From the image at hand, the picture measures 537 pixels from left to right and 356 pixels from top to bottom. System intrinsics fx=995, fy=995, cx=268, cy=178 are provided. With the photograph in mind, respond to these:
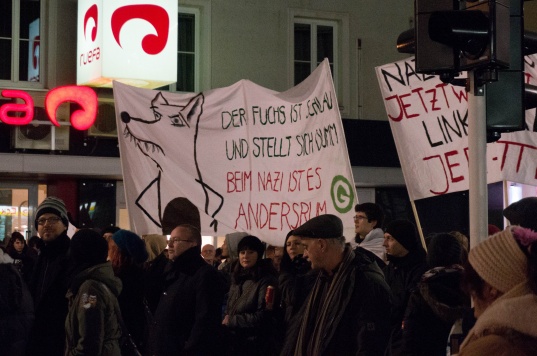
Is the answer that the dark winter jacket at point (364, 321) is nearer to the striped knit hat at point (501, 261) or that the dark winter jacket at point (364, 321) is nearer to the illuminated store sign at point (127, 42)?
the striped knit hat at point (501, 261)

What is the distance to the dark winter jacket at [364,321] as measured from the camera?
17.9 ft

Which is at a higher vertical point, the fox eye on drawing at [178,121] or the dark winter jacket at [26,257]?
the fox eye on drawing at [178,121]

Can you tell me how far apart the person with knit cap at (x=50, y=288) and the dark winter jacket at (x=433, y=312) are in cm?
262

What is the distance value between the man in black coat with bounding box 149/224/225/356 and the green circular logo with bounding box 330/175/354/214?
259 cm

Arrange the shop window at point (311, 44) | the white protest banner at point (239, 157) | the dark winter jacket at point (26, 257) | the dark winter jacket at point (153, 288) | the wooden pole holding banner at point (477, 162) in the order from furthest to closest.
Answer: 1. the shop window at point (311, 44)
2. the dark winter jacket at point (26, 257)
3. the white protest banner at point (239, 157)
4. the dark winter jacket at point (153, 288)
5. the wooden pole holding banner at point (477, 162)

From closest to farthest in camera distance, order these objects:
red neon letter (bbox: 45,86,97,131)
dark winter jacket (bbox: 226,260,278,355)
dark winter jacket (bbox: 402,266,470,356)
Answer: dark winter jacket (bbox: 402,266,470,356) → dark winter jacket (bbox: 226,260,278,355) → red neon letter (bbox: 45,86,97,131)

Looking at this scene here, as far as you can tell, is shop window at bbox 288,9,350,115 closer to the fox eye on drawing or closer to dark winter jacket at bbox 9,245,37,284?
dark winter jacket at bbox 9,245,37,284

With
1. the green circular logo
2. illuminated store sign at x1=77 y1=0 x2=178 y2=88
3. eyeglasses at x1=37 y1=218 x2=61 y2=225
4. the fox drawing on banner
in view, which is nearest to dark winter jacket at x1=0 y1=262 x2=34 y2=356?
eyeglasses at x1=37 y1=218 x2=61 y2=225

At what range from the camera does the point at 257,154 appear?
1009 centimetres

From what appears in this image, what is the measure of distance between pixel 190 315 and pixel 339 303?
6.03ft

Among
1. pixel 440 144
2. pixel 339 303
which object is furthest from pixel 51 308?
pixel 440 144

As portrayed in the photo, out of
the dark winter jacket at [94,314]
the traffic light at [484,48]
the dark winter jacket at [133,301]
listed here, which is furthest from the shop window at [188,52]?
the traffic light at [484,48]

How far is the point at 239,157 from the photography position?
33.2ft

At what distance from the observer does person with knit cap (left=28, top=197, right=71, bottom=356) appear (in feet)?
24.1
